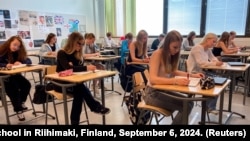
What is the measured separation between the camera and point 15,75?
9.87 feet

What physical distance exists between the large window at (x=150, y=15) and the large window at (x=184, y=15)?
33cm

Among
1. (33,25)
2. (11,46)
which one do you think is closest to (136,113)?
(11,46)

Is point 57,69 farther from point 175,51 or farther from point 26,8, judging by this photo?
point 26,8

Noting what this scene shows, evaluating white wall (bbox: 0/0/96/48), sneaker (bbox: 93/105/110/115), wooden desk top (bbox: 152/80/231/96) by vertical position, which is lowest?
sneaker (bbox: 93/105/110/115)

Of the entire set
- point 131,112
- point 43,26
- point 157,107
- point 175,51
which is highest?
point 43,26

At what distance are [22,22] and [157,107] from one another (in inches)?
201

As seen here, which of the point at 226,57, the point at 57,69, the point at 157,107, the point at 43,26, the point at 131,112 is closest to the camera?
the point at 157,107

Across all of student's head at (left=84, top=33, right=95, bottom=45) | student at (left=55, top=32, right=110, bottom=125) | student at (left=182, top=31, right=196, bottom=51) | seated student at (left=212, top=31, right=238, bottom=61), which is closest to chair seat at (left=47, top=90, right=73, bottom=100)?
student at (left=55, top=32, right=110, bottom=125)

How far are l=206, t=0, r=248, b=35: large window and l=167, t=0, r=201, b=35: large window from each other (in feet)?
1.14

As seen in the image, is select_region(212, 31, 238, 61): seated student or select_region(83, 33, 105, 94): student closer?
select_region(83, 33, 105, 94): student

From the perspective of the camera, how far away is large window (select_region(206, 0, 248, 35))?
6386 millimetres

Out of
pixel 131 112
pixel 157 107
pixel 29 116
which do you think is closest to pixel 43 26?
pixel 29 116

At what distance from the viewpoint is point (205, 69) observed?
3010 millimetres

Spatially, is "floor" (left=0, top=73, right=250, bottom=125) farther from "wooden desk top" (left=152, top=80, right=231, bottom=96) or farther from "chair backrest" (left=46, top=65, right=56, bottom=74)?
"wooden desk top" (left=152, top=80, right=231, bottom=96)
